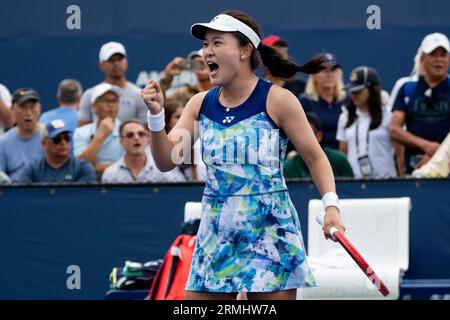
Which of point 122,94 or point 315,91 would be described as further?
point 122,94

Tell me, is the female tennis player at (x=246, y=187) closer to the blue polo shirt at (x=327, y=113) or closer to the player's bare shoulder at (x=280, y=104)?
the player's bare shoulder at (x=280, y=104)

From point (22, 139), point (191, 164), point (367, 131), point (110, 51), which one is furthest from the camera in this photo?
point (110, 51)

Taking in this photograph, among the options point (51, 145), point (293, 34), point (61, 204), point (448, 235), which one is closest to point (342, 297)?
point (448, 235)

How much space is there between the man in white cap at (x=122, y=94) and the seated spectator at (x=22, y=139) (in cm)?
53

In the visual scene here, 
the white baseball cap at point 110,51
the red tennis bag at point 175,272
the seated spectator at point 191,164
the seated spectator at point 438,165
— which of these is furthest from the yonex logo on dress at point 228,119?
the white baseball cap at point 110,51

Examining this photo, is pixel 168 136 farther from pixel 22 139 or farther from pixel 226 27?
pixel 22 139

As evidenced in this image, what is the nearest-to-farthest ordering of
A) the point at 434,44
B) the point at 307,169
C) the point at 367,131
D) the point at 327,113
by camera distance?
the point at 307,169 < the point at 434,44 < the point at 367,131 < the point at 327,113

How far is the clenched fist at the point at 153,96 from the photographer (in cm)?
584

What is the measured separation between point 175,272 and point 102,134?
8.82 ft

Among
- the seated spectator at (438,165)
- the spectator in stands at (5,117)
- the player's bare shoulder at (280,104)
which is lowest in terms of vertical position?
the seated spectator at (438,165)

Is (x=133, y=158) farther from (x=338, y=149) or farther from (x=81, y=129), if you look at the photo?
(x=338, y=149)

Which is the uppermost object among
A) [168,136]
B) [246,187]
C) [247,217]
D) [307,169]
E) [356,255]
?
[168,136]

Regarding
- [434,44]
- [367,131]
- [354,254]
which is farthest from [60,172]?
[354,254]

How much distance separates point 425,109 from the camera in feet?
34.4
